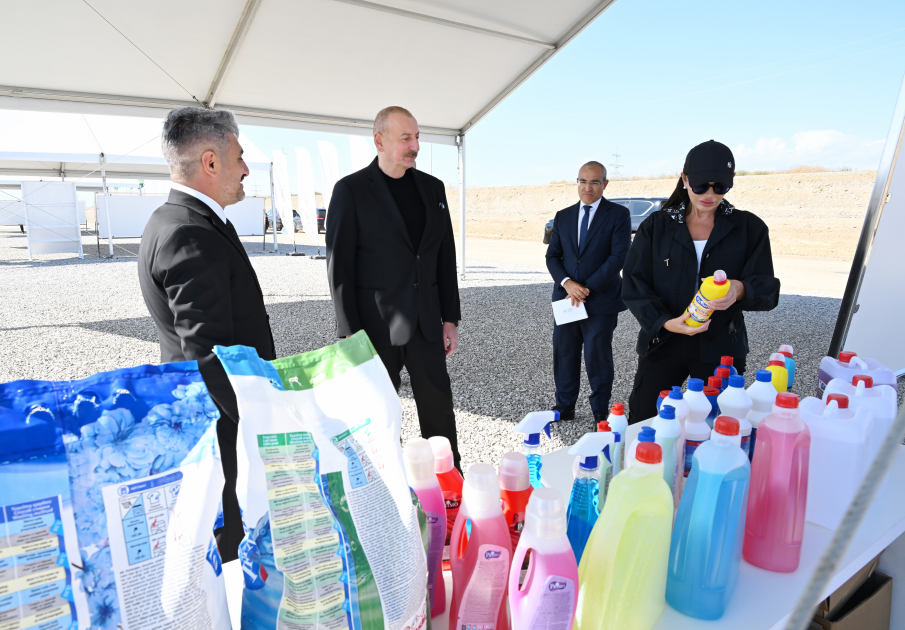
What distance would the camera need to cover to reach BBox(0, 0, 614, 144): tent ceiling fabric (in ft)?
13.7

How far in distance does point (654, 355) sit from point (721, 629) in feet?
4.73

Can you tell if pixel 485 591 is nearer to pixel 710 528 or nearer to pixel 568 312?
pixel 710 528

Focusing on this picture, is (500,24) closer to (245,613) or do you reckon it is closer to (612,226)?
(612,226)

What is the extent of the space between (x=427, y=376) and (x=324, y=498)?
1.87 meters

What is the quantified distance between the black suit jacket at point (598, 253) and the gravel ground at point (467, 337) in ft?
3.01

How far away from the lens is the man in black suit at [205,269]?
4.70ft

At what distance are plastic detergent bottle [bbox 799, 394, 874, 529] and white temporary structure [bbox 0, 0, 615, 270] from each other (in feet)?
14.9

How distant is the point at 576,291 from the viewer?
136 inches

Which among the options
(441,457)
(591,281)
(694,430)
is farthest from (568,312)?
(441,457)

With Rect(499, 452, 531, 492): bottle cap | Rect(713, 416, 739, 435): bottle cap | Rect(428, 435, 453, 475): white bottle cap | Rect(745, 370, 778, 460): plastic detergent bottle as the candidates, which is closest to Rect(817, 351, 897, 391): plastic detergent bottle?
Rect(745, 370, 778, 460): plastic detergent bottle

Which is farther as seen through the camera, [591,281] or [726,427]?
[591,281]

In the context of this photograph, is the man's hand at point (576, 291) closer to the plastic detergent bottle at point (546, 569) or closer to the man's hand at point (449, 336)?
the man's hand at point (449, 336)

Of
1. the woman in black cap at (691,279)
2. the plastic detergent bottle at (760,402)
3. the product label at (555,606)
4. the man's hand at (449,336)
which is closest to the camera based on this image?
the product label at (555,606)

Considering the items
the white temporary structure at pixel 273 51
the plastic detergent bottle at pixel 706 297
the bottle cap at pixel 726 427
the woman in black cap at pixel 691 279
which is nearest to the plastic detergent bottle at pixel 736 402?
the bottle cap at pixel 726 427
